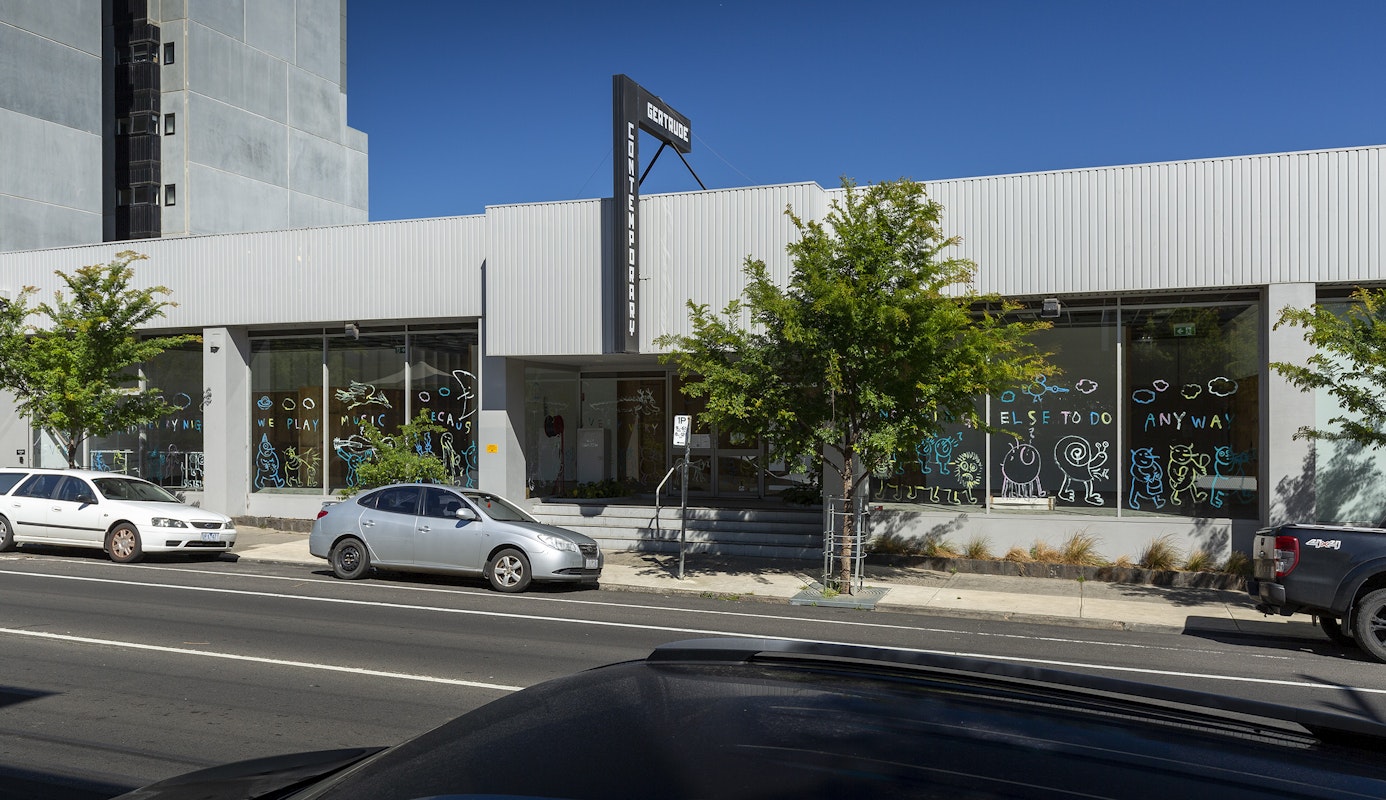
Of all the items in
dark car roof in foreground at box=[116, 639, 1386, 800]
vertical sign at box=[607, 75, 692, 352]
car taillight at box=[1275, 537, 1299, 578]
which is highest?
vertical sign at box=[607, 75, 692, 352]

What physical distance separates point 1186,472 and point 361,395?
16.1 m

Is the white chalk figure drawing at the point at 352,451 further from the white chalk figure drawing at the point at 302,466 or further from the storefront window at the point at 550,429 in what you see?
the storefront window at the point at 550,429

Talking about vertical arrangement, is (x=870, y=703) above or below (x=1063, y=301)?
below

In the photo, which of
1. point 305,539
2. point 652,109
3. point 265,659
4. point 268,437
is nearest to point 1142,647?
point 265,659

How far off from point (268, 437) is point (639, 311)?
9.72 metres

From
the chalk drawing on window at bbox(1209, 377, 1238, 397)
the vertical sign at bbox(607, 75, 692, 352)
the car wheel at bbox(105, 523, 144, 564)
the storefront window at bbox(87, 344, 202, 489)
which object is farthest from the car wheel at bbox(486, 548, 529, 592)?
the storefront window at bbox(87, 344, 202, 489)

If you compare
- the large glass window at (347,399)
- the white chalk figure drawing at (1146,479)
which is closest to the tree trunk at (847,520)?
the white chalk figure drawing at (1146,479)

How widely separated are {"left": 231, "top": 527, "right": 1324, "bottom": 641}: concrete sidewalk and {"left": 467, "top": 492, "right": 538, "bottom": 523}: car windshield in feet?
5.50

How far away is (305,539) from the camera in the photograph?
2075 cm

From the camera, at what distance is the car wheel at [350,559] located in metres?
15.4

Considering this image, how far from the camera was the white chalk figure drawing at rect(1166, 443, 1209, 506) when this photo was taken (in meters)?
16.8

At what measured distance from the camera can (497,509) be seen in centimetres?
1537

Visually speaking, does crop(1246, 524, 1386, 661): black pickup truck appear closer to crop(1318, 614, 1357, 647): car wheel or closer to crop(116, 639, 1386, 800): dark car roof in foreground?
crop(1318, 614, 1357, 647): car wheel

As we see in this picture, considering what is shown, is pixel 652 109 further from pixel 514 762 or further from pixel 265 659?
pixel 514 762
